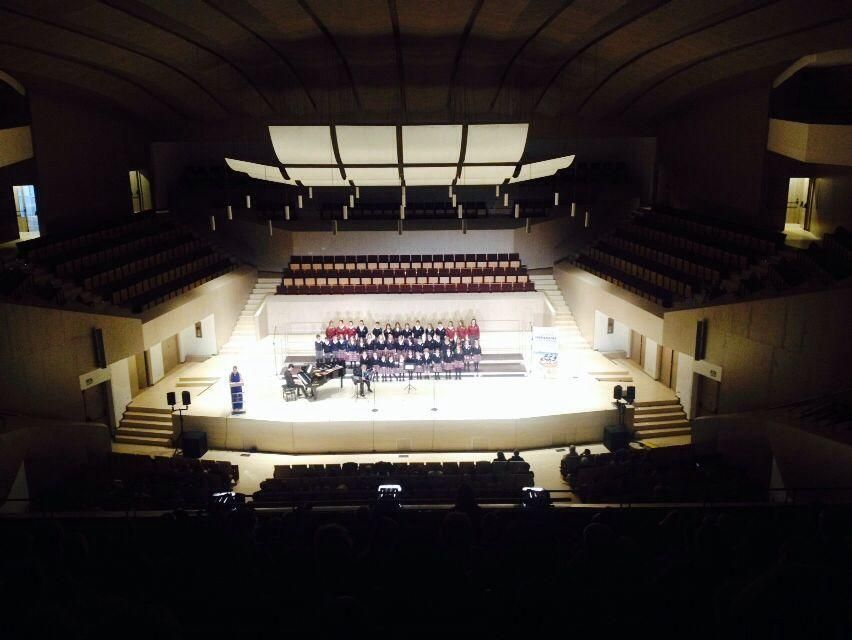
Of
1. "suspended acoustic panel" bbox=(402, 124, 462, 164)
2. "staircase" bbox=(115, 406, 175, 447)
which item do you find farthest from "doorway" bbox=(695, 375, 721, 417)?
"staircase" bbox=(115, 406, 175, 447)

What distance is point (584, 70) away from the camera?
16.8 m

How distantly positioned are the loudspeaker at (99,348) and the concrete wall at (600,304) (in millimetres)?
12289

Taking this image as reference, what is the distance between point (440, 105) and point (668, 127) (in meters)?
7.71

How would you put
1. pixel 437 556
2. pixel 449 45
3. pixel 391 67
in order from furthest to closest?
1. pixel 391 67
2. pixel 449 45
3. pixel 437 556

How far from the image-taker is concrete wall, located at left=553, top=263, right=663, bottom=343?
14.5 metres

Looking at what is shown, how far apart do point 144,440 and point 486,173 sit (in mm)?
9807

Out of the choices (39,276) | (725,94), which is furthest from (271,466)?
(725,94)

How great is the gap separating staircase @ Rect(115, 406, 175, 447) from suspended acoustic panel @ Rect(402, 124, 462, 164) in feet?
26.3

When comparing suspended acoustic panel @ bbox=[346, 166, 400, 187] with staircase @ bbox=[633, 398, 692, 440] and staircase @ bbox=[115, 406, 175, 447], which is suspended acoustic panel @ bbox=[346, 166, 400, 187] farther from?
staircase @ bbox=[633, 398, 692, 440]

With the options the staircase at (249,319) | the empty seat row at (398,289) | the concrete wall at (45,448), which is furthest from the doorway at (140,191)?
the concrete wall at (45,448)

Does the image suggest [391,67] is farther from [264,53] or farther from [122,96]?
[122,96]

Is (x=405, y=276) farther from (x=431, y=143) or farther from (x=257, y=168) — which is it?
(x=431, y=143)

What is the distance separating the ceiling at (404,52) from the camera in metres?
11.9

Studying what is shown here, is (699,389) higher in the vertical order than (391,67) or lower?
lower
